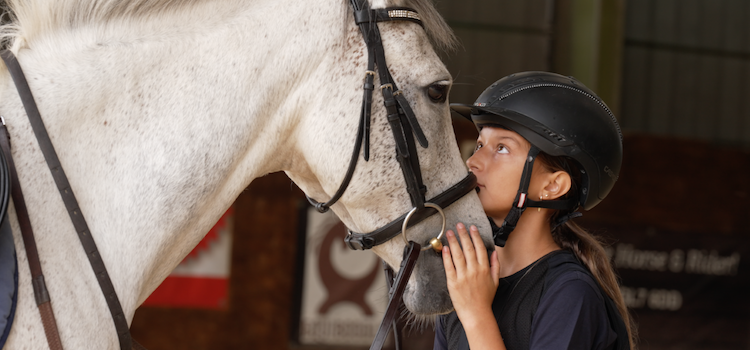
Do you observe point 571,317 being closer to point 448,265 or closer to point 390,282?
point 448,265

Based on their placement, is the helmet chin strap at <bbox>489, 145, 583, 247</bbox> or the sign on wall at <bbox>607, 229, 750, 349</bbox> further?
the sign on wall at <bbox>607, 229, 750, 349</bbox>

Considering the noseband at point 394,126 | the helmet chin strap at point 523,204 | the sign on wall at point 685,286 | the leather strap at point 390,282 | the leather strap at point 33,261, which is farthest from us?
the sign on wall at point 685,286

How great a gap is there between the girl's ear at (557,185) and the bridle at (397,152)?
23 cm

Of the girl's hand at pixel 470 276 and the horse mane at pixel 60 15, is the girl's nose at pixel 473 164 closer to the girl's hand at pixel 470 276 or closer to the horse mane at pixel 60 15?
the girl's hand at pixel 470 276

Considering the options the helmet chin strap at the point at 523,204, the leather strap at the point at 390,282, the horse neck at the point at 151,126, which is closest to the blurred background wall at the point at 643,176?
the leather strap at the point at 390,282

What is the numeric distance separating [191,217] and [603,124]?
3.36ft

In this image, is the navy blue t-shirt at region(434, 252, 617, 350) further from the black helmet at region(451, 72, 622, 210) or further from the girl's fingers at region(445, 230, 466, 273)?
the black helmet at region(451, 72, 622, 210)

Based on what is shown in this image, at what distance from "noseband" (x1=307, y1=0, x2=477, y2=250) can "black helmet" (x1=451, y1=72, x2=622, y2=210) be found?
29 cm

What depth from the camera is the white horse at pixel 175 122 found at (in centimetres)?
108

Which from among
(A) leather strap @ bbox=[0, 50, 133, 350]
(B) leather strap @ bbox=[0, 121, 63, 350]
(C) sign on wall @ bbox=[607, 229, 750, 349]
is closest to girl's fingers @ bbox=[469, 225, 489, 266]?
(A) leather strap @ bbox=[0, 50, 133, 350]

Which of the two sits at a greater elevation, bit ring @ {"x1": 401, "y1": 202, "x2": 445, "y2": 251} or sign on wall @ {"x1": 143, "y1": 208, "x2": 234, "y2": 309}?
bit ring @ {"x1": 401, "y1": 202, "x2": 445, "y2": 251}

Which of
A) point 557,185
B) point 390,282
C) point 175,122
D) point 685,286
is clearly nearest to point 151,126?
point 175,122

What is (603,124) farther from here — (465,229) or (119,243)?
(119,243)

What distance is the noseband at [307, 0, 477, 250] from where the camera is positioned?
126cm
